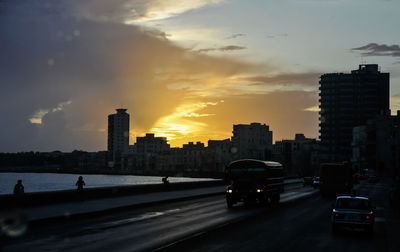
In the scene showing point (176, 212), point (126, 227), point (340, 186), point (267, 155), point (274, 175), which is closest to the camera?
point (126, 227)

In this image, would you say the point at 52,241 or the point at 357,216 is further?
the point at 357,216

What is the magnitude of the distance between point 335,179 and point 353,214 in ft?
92.5

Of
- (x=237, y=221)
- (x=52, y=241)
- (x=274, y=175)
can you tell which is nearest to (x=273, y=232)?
(x=237, y=221)

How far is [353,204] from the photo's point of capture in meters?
20.1

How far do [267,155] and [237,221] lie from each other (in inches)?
1752

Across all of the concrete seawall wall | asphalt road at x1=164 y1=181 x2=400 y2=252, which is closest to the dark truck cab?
asphalt road at x1=164 y1=181 x2=400 y2=252

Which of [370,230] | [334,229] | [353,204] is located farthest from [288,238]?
[370,230]

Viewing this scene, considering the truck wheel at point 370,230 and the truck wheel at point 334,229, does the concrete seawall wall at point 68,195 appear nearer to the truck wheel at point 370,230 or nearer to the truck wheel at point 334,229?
the truck wheel at point 334,229

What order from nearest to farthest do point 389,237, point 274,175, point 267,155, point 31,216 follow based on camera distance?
point 389,237, point 31,216, point 274,175, point 267,155

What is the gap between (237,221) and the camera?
23.9 m

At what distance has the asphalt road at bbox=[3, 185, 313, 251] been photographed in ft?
52.3

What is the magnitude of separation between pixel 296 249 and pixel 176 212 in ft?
47.6

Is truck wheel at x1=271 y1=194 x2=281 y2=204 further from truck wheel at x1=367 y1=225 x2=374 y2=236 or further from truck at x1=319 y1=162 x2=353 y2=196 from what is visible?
truck wheel at x1=367 y1=225 x2=374 y2=236

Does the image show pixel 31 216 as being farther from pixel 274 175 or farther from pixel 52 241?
pixel 274 175
